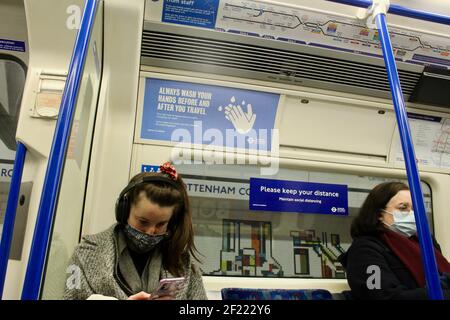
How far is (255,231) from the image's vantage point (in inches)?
91.1

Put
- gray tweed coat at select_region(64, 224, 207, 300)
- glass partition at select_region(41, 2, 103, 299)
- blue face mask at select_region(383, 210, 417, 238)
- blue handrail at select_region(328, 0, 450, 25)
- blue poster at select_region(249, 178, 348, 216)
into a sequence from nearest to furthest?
glass partition at select_region(41, 2, 103, 299) < gray tweed coat at select_region(64, 224, 207, 300) < blue handrail at select_region(328, 0, 450, 25) < blue face mask at select_region(383, 210, 417, 238) < blue poster at select_region(249, 178, 348, 216)

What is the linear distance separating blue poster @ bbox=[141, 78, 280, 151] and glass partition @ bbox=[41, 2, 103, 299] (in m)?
0.52

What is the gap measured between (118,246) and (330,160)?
1574 mm

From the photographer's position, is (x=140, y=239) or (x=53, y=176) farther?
(x=140, y=239)

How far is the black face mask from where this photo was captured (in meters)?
1.44

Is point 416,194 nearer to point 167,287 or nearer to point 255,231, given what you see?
point 167,287

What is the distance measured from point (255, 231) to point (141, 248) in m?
1.01

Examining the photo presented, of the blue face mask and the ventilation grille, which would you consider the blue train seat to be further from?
the ventilation grille

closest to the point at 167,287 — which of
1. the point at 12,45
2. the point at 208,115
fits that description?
the point at 208,115

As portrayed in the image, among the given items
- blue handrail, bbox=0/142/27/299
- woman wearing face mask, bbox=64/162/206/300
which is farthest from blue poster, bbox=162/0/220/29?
blue handrail, bbox=0/142/27/299

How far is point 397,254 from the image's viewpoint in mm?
1948
